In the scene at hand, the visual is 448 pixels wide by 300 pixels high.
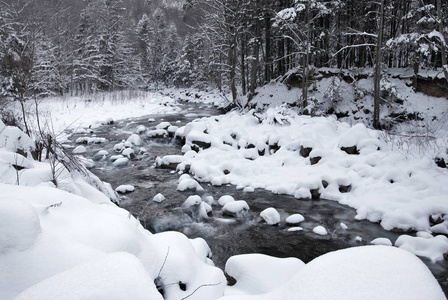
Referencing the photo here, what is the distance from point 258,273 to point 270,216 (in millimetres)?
2770

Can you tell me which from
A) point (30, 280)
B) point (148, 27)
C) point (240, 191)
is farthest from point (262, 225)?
point (148, 27)

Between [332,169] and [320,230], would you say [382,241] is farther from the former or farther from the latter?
[332,169]

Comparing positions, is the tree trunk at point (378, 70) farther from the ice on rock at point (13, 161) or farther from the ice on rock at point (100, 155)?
the ice on rock at point (13, 161)

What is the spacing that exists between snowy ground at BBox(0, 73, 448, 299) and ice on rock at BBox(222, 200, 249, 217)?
66cm

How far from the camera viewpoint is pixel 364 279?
1410 mm

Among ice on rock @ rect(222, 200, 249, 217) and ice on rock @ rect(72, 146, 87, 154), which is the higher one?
ice on rock @ rect(72, 146, 87, 154)

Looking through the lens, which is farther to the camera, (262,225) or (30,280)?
(262,225)

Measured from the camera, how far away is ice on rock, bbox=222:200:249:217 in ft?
20.0

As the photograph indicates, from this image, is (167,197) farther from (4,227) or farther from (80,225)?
(4,227)

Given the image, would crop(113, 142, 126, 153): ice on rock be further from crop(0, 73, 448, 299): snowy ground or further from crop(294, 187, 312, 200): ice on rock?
crop(294, 187, 312, 200): ice on rock

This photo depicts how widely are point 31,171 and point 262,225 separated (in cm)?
411

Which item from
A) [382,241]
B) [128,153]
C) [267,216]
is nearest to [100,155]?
[128,153]

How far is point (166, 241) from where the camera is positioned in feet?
10.3

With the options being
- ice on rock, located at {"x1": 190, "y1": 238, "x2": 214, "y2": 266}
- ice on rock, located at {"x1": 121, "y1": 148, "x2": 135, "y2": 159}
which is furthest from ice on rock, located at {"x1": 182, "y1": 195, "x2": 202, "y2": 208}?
ice on rock, located at {"x1": 121, "y1": 148, "x2": 135, "y2": 159}
